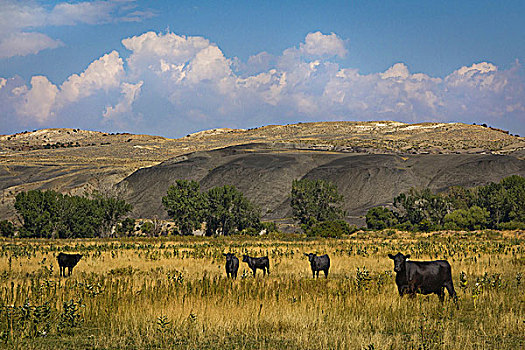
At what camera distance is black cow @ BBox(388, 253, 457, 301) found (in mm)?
13547

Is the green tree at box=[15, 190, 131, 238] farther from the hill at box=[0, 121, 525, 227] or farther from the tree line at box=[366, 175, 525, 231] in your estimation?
the tree line at box=[366, 175, 525, 231]

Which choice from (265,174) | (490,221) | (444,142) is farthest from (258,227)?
(444,142)

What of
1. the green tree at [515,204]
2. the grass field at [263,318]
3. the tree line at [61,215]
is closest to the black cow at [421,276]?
the grass field at [263,318]

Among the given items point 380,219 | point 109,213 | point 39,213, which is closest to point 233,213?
point 109,213

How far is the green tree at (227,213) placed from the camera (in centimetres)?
8600

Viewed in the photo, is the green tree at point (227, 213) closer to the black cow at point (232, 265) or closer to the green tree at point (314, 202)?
the green tree at point (314, 202)

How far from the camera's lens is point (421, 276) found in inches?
535

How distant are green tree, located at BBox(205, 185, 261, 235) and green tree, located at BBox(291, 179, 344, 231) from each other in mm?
8282

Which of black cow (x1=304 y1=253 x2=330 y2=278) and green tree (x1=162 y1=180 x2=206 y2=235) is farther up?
green tree (x1=162 y1=180 x2=206 y2=235)

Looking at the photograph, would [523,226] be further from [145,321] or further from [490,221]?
[145,321]

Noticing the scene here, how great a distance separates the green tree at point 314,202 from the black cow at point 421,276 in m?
75.2

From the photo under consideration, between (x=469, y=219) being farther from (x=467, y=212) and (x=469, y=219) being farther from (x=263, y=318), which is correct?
(x=263, y=318)

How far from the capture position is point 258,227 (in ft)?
286

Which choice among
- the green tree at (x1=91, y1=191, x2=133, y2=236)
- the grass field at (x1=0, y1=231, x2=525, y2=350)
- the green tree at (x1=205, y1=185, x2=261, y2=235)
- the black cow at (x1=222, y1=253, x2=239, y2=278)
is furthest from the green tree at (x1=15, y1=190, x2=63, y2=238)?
the grass field at (x1=0, y1=231, x2=525, y2=350)
